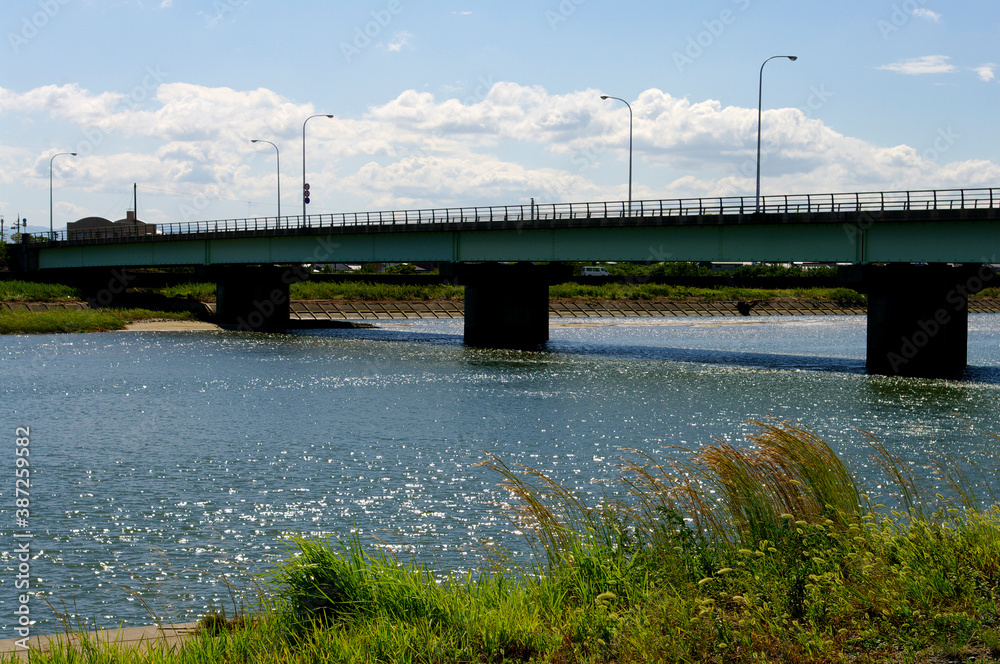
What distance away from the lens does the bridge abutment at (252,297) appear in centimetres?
8644

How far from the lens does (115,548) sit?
1727 cm

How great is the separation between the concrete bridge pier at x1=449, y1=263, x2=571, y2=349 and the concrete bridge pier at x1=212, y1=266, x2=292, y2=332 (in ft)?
76.4

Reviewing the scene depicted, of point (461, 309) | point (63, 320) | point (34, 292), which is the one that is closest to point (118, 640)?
point (63, 320)

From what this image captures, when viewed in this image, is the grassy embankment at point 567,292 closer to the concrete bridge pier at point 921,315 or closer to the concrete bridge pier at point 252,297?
the concrete bridge pier at point 252,297

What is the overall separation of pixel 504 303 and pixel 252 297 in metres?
28.3

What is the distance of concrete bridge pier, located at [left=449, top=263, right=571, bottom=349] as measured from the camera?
70250mm

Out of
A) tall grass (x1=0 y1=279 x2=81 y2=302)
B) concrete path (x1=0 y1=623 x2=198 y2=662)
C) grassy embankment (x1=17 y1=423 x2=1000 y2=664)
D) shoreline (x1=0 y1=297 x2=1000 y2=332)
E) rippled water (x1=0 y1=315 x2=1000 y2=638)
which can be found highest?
tall grass (x1=0 y1=279 x2=81 y2=302)

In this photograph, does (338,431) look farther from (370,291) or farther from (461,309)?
(461,309)

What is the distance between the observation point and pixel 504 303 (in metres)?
70.8

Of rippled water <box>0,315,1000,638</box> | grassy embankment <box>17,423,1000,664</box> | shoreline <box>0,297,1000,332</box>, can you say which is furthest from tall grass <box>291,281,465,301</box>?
grassy embankment <box>17,423,1000,664</box>

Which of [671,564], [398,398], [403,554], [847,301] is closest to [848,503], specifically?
[671,564]

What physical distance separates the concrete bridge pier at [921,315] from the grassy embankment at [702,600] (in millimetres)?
42608

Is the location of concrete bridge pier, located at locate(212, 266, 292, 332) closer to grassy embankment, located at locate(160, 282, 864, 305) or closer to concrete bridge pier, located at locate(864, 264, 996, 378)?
grassy embankment, located at locate(160, 282, 864, 305)

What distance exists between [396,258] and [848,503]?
202 feet
